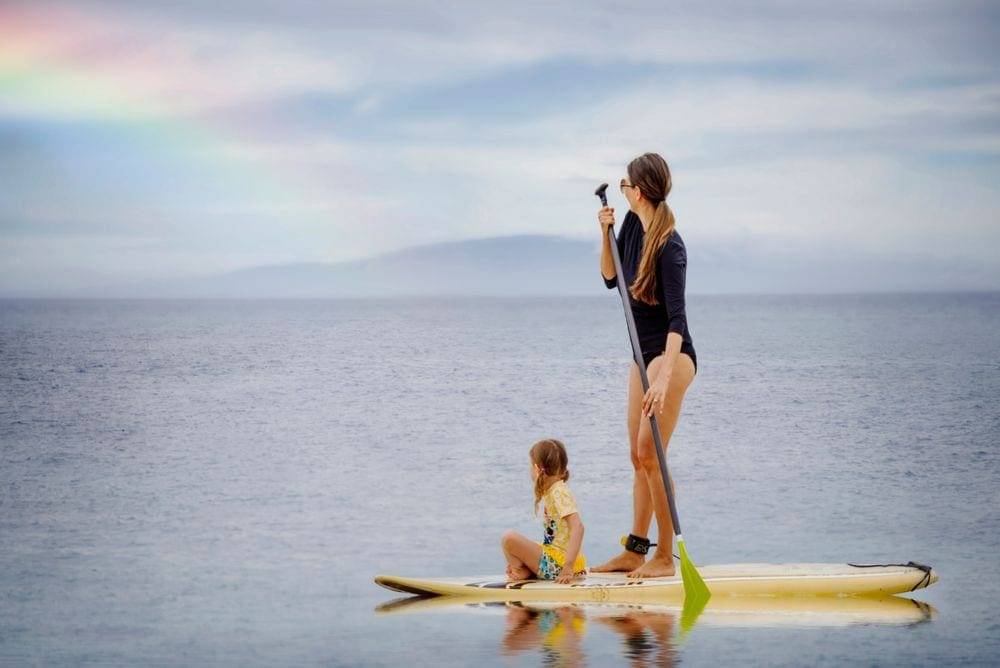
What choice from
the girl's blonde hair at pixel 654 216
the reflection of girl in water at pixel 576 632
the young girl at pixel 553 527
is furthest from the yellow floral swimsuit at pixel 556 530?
the girl's blonde hair at pixel 654 216

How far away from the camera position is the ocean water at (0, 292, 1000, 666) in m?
5.94

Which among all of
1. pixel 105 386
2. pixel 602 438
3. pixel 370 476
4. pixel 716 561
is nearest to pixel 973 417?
pixel 602 438

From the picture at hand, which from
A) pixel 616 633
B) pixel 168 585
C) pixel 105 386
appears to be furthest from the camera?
pixel 105 386

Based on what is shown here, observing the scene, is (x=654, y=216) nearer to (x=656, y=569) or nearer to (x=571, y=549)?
(x=571, y=549)

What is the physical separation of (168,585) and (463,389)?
22.4m

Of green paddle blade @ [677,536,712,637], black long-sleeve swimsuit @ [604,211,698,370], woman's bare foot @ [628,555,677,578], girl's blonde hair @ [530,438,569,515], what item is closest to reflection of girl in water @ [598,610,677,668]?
green paddle blade @ [677,536,712,637]

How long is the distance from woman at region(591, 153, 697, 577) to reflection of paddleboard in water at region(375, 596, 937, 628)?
0.32 m

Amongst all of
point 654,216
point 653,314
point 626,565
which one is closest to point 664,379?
point 653,314

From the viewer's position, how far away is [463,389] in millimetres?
29922

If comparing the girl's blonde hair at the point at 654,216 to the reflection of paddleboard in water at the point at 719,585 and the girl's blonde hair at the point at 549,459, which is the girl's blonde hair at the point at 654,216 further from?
the reflection of paddleboard in water at the point at 719,585

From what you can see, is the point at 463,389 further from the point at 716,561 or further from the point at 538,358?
the point at 716,561

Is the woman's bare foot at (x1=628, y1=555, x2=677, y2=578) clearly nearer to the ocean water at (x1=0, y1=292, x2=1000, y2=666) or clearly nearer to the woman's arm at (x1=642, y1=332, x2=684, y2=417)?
the ocean water at (x1=0, y1=292, x2=1000, y2=666)

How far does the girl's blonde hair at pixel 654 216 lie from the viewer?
603cm

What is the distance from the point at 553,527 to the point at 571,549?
0.16 meters
